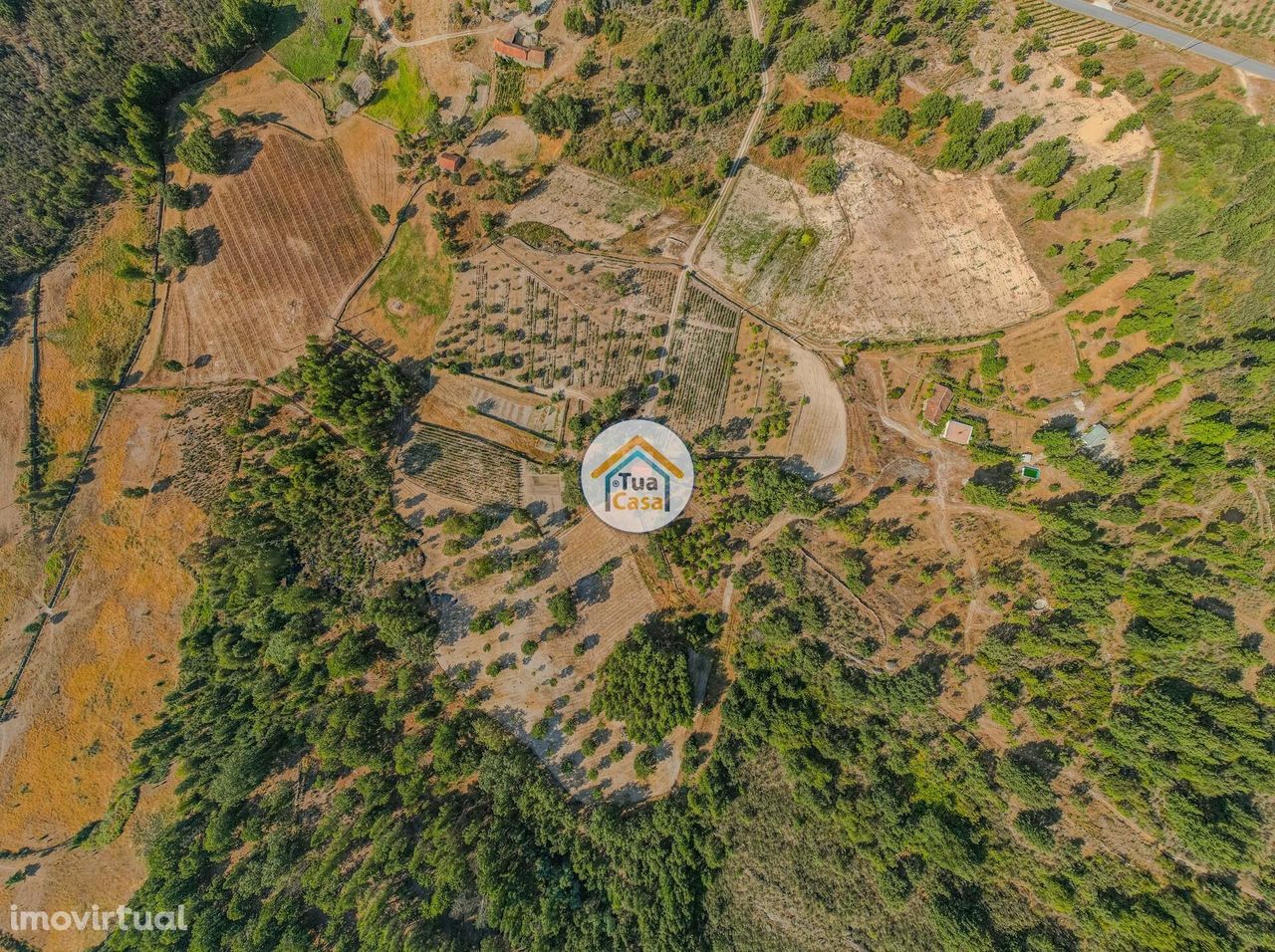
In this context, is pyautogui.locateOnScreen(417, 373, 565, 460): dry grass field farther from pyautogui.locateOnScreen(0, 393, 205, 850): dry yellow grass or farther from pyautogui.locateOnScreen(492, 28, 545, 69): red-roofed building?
pyautogui.locateOnScreen(492, 28, 545, 69): red-roofed building

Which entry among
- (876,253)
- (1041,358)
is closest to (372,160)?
(876,253)

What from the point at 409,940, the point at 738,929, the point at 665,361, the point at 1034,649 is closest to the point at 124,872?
the point at 409,940

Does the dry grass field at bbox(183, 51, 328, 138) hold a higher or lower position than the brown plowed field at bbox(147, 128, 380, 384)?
higher
